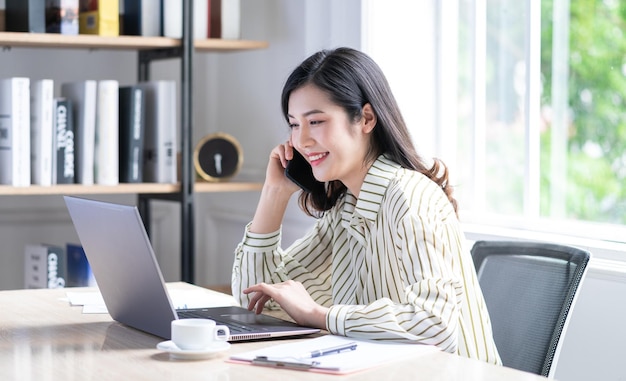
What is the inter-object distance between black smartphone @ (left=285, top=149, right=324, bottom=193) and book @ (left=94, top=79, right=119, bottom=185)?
42.1 inches

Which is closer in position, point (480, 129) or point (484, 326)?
point (484, 326)

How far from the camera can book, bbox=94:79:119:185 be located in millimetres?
3000

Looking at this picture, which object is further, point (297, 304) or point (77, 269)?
point (77, 269)

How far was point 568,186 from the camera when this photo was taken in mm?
4398

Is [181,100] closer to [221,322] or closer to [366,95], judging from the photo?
[366,95]

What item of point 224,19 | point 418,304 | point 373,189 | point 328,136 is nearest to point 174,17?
point 224,19

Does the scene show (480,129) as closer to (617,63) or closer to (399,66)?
(399,66)

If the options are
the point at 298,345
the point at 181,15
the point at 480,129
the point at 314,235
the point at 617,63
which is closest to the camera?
the point at 298,345

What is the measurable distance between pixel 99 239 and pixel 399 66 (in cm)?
140

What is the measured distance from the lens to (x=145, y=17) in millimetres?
3098

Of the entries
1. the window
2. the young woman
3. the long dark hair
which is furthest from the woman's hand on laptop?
the window

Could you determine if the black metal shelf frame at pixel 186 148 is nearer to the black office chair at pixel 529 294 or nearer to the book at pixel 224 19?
the book at pixel 224 19

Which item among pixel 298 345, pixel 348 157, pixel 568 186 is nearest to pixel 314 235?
pixel 348 157

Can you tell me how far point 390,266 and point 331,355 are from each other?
36 cm
